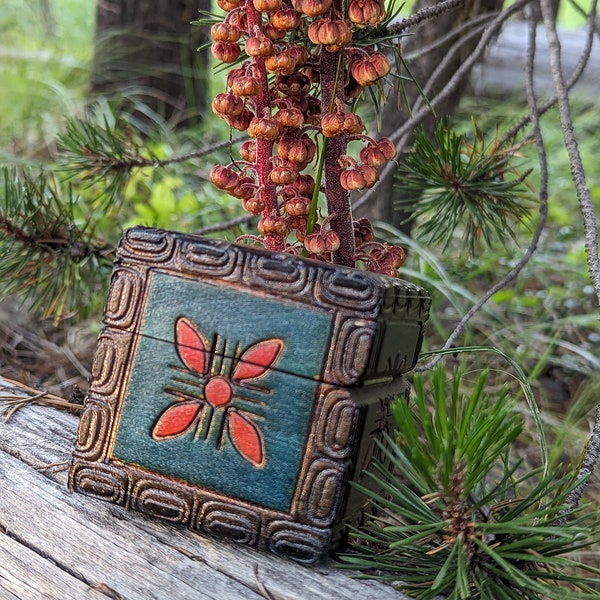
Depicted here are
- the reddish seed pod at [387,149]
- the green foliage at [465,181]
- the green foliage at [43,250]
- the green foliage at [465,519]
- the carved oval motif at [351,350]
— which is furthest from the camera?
the green foliage at [43,250]

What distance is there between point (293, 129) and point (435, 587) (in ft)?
1.78

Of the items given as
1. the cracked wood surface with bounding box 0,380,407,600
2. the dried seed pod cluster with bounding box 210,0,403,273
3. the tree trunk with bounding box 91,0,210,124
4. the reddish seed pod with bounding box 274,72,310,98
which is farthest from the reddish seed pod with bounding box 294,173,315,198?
the tree trunk with bounding box 91,0,210,124

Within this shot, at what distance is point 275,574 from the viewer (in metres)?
0.82

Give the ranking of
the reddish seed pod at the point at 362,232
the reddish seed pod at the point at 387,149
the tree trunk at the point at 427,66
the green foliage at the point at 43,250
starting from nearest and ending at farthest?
the reddish seed pod at the point at 387,149, the reddish seed pod at the point at 362,232, the green foliage at the point at 43,250, the tree trunk at the point at 427,66

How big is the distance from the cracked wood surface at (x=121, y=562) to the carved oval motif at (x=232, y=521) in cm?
2

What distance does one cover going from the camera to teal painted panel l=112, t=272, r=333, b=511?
0.82 metres

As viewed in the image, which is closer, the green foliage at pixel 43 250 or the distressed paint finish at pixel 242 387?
the distressed paint finish at pixel 242 387

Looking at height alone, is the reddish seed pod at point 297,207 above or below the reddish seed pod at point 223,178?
below

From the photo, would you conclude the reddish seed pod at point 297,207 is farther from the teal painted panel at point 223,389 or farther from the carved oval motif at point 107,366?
the carved oval motif at point 107,366

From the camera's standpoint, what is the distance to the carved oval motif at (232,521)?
2.75ft

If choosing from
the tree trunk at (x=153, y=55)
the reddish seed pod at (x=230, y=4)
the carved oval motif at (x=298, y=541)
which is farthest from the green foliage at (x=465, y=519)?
the tree trunk at (x=153, y=55)

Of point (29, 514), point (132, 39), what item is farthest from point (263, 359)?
point (132, 39)

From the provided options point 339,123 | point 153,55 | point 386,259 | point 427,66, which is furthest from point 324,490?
point 153,55

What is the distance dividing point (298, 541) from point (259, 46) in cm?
56
